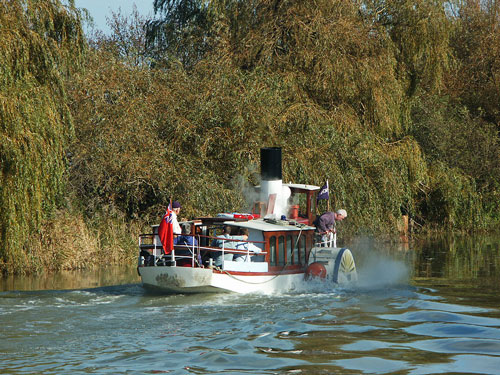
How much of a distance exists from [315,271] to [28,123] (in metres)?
7.97

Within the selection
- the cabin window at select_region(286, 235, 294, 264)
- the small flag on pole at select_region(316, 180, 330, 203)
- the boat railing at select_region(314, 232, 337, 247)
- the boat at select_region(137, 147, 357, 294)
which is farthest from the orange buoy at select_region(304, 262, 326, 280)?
the small flag on pole at select_region(316, 180, 330, 203)

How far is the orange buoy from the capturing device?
61.5 feet

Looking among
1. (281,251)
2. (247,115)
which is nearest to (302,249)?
(281,251)

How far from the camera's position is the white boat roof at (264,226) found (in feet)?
58.2

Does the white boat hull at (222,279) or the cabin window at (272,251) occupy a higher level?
the cabin window at (272,251)

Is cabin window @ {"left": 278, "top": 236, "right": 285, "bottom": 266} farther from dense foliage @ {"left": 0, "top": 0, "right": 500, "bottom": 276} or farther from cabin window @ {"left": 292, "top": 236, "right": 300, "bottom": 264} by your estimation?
dense foliage @ {"left": 0, "top": 0, "right": 500, "bottom": 276}

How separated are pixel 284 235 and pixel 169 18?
54.3 ft

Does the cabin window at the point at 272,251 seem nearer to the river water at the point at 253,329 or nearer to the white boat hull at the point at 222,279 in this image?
the white boat hull at the point at 222,279

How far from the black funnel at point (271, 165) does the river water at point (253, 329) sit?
134 inches

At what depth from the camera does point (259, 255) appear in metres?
18.1

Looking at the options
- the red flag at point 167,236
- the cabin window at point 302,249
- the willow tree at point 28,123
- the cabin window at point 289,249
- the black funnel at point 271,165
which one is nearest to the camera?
the red flag at point 167,236

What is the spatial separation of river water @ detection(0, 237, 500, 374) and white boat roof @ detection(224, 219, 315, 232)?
1.47 meters

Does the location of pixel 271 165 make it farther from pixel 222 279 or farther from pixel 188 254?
pixel 222 279

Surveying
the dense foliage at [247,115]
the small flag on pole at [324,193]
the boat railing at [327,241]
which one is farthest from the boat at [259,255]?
the dense foliage at [247,115]
